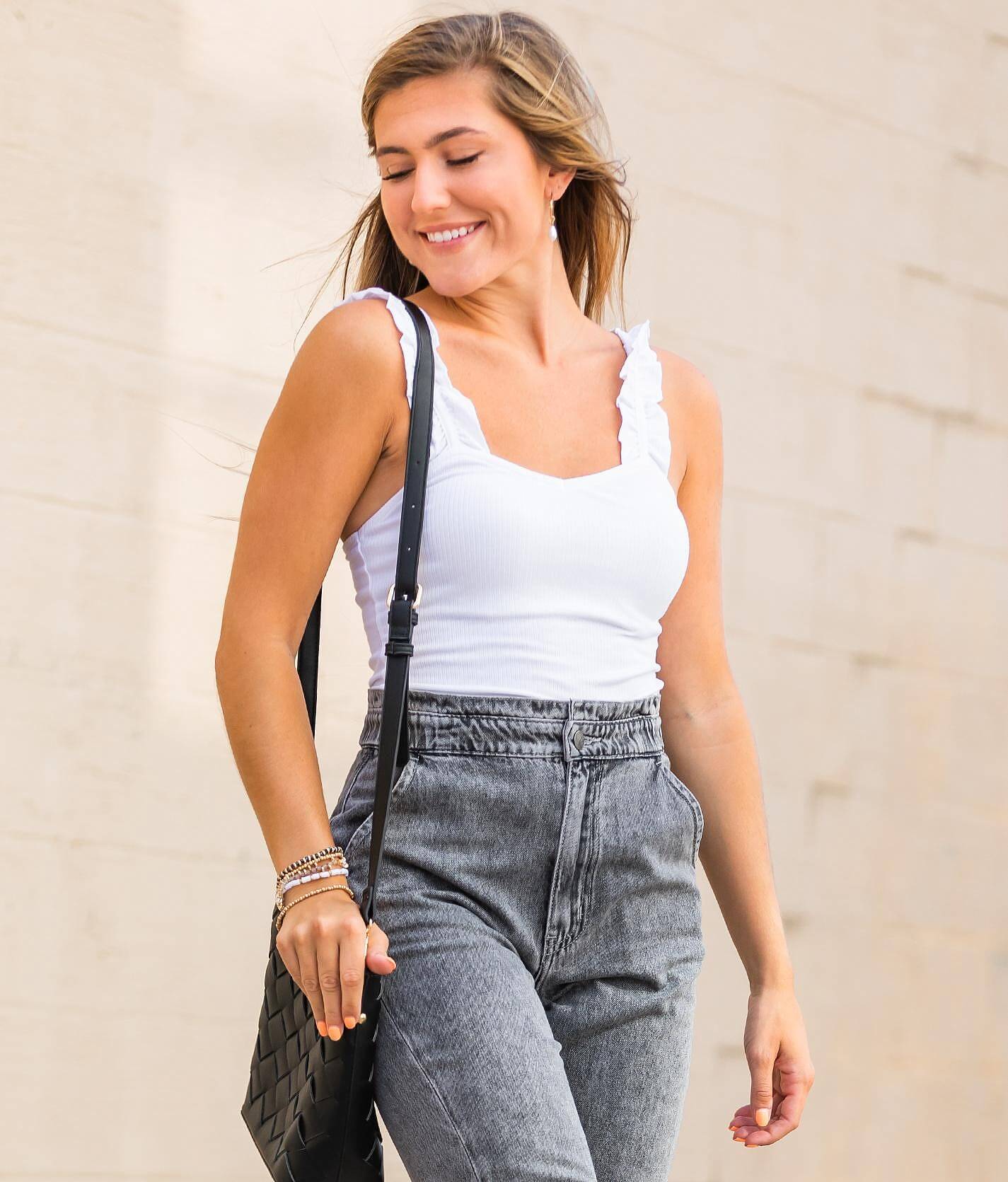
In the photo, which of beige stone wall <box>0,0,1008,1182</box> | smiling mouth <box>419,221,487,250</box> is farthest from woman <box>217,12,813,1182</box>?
beige stone wall <box>0,0,1008,1182</box>

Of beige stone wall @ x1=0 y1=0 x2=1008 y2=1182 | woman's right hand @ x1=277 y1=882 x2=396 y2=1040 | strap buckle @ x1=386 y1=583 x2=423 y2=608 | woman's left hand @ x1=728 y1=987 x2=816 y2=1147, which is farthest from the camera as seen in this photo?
beige stone wall @ x1=0 y1=0 x2=1008 y2=1182

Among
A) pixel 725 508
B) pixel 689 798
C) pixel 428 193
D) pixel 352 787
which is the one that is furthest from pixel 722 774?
pixel 725 508

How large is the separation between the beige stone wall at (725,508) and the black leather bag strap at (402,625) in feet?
3.30

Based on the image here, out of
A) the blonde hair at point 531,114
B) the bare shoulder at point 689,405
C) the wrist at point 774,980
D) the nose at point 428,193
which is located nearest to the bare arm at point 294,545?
the nose at point 428,193

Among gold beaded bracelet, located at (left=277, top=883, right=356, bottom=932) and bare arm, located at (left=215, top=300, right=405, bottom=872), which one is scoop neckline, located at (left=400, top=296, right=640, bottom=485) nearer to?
bare arm, located at (left=215, top=300, right=405, bottom=872)

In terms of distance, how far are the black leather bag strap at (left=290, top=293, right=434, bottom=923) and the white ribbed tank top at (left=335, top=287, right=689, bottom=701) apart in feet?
0.05

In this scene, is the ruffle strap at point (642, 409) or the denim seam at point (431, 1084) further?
the ruffle strap at point (642, 409)

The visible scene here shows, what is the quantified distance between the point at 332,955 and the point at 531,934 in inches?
7.0

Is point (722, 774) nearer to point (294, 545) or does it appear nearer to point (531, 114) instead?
point (294, 545)

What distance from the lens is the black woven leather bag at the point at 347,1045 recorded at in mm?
1248

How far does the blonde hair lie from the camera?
4.80ft

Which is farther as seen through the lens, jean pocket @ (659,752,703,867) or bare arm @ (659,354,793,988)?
bare arm @ (659,354,793,988)

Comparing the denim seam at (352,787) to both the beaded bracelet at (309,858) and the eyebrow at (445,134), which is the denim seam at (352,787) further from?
the eyebrow at (445,134)

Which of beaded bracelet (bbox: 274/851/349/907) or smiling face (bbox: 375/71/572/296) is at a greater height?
smiling face (bbox: 375/71/572/296)
